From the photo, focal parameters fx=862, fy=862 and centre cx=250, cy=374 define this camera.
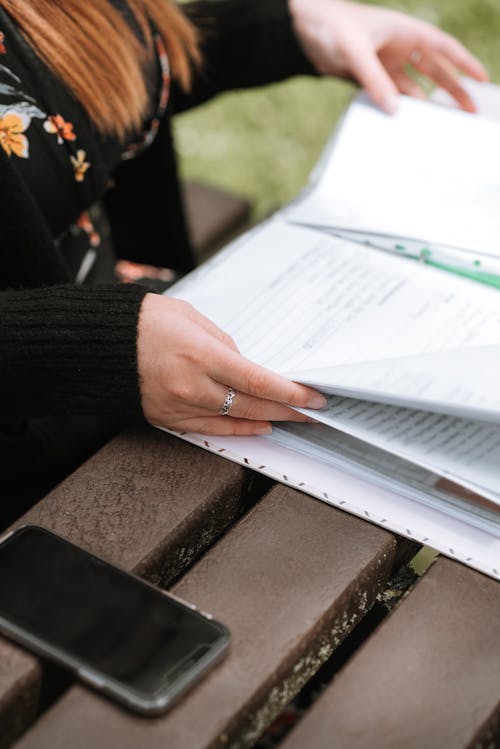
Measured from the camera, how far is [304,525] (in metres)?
0.72

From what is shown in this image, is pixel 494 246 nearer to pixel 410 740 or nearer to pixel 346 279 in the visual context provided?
pixel 346 279

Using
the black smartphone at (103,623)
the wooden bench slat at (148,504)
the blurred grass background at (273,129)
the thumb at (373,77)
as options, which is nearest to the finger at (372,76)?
the thumb at (373,77)

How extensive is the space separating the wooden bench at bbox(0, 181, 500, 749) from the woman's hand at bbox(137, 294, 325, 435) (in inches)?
1.3

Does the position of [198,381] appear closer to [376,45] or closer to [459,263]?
[459,263]

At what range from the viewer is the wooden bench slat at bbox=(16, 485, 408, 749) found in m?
0.58

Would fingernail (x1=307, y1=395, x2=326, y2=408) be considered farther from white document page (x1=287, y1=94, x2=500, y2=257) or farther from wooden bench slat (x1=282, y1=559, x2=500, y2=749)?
white document page (x1=287, y1=94, x2=500, y2=257)

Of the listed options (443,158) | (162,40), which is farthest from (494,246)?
(162,40)

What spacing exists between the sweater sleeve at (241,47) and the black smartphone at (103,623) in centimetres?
86

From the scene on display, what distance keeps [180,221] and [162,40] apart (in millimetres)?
334

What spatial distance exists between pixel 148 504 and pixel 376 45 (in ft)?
2.56

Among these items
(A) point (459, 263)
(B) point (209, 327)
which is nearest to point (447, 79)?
(A) point (459, 263)

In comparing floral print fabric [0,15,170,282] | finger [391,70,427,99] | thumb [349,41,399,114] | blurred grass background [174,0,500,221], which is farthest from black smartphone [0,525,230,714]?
blurred grass background [174,0,500,221]

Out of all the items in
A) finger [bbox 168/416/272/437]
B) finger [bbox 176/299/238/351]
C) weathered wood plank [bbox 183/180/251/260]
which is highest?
finger [bbox 176/299/238/351]

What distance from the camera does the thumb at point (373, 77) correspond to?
1125 millimetres
